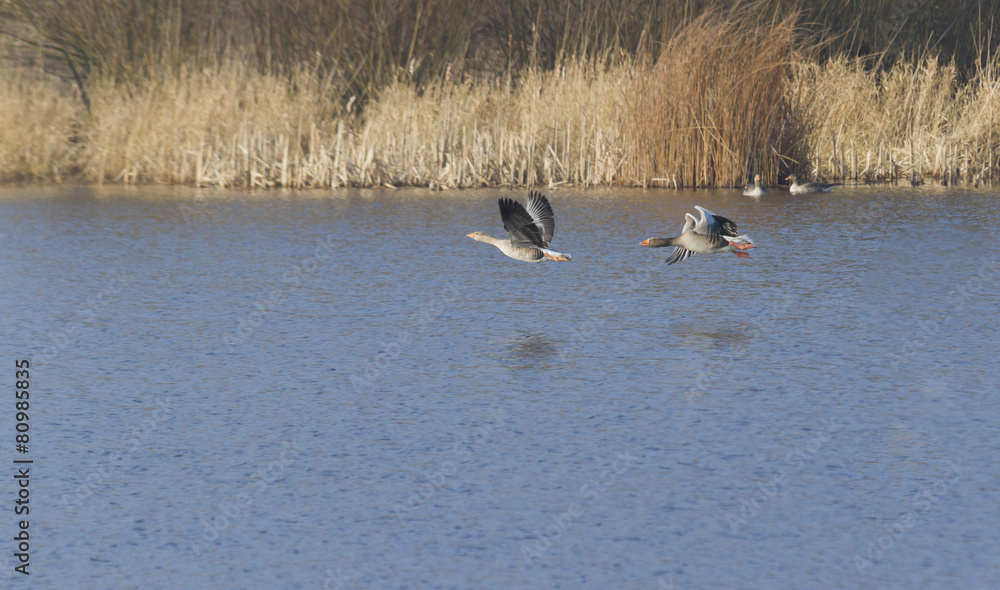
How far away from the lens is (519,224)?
7.91 meters

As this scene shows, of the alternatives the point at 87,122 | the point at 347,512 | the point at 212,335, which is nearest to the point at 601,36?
the point at 87,122

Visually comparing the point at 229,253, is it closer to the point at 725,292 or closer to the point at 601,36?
the point at 725,292

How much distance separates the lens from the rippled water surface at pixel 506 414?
3.97 meters

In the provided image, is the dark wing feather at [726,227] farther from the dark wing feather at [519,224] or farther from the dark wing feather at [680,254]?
the dark wing feather at [519,224]

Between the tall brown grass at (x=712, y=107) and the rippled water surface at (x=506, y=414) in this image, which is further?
the tall brown grass at (x=712, y=107)

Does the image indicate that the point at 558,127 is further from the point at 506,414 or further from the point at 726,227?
the point at 506,414

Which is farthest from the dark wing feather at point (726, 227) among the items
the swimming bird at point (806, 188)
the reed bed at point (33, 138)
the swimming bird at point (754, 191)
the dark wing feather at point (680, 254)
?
the reed bed at point (33, 138)

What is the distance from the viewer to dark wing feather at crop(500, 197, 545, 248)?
7871mm

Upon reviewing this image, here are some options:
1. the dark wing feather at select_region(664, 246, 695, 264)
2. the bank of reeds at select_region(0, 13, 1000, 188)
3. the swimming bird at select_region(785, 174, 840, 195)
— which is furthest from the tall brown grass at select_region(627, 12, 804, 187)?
the dark wing feather at select_region(664, 246, 695, 264)

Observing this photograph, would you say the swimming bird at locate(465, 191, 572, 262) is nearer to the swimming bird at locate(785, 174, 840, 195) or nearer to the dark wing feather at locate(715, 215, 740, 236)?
the dark wing feather at locate(715, 215, 740, 236)

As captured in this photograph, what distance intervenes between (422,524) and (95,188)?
1311 centimetres

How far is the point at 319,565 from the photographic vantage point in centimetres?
388

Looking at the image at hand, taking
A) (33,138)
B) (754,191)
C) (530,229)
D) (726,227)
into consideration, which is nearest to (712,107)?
(754,191)

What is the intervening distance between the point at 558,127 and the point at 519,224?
907 cm
